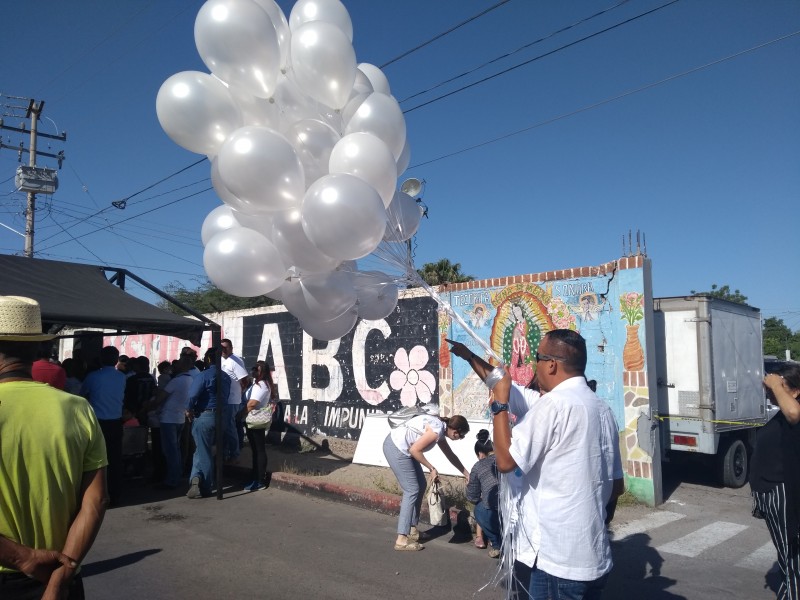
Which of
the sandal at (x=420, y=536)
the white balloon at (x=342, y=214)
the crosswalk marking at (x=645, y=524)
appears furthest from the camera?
the crosswalk marking at (x=645, y=524)

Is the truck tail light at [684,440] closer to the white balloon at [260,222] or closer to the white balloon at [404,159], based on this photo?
the white balloon at [404,159]

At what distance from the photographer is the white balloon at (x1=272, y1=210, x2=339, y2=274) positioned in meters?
3.92

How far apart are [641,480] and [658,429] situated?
0.67m

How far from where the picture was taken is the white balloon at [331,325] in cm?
449

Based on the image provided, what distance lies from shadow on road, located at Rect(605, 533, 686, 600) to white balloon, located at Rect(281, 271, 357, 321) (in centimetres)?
313

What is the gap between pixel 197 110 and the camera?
12.3 ft

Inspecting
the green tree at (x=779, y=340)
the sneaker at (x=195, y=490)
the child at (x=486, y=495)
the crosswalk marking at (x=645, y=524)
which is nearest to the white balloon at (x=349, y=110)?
the child at (x=486, y=495)

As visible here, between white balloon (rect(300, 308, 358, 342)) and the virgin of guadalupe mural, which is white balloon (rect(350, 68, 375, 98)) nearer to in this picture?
white balloon (rect(300, 308, 358, 342))

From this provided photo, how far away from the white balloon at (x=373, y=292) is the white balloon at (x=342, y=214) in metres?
0.84

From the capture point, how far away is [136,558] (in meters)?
5.55

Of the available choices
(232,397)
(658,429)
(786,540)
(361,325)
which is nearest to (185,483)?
(232,397)

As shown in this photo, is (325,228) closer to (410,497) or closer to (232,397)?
(410,497)

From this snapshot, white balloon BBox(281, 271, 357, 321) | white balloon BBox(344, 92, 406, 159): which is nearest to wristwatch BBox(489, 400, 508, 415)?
white balloon BBox(281, 271, 357, 321)

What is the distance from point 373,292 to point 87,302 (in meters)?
4.79
